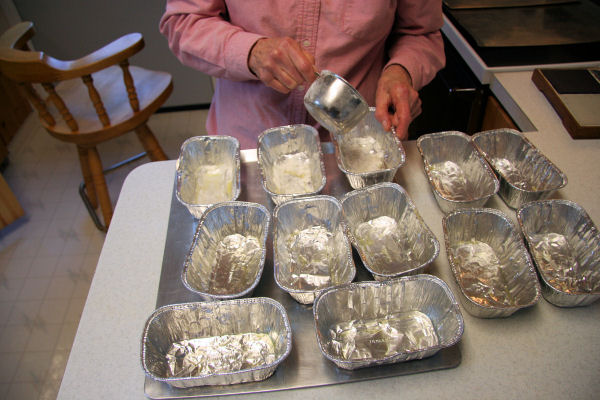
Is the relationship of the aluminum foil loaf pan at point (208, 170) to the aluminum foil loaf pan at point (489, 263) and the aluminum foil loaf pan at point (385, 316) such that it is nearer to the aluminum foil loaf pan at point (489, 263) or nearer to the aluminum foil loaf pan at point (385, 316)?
the aluminum foil loaf pan at point (385, 316)

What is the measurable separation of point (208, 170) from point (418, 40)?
66 centimetres

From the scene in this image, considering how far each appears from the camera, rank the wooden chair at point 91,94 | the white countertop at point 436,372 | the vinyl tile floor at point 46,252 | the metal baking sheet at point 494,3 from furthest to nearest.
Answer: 1. the metal baking sheet at point 494,3
2. the vinyl tile floor at point 46,252
3. the wooden chair at point 91,94
4. the white countertop at point 436,372

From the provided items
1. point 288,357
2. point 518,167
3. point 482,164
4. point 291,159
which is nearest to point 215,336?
point 288,357

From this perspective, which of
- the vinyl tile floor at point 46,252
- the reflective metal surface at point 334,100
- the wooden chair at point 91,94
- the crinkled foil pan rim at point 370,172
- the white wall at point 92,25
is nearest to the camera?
the reflective metal surface at point 334,100

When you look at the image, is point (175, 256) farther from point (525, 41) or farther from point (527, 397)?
point (525, 41)

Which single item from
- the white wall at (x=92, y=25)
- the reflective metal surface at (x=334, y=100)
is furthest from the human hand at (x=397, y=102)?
the white wall at (x=92, y=25)

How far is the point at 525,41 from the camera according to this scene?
136cm

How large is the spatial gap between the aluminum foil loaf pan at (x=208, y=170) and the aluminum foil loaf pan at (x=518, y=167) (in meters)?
0.61

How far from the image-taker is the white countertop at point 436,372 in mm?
647

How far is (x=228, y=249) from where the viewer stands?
891 mm

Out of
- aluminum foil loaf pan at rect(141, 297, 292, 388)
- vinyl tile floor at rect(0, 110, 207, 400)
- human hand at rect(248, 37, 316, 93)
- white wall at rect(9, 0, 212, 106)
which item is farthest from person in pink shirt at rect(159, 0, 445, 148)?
white wall at rect(9, 0, 212, 106)

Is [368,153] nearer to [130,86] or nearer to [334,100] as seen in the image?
[334,100]

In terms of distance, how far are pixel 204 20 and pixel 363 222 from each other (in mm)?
606

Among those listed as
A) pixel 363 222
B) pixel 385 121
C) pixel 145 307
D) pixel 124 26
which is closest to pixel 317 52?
pixel 385 121
